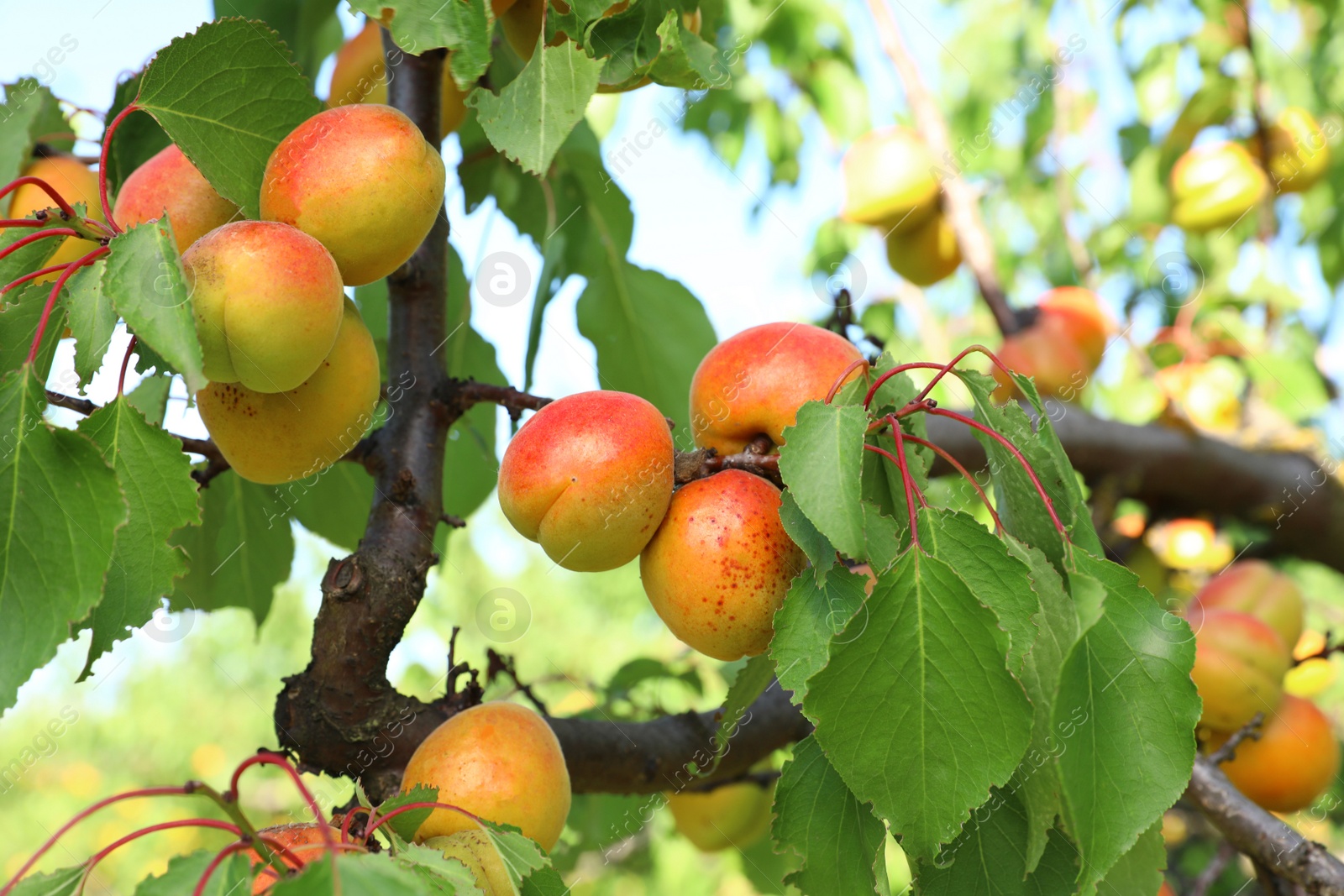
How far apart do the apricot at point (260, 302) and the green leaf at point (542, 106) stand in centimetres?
14

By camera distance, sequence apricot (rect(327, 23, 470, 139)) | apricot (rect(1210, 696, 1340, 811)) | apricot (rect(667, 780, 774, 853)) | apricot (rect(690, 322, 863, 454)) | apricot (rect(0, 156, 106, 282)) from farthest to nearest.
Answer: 1. apricot (rect(667, 780, 774, 853))
2. apricot (rect(1210, 696, 1340, 811))
3. apricot (rect(327, 23, 470, 139))
4. apricot (rect(0, 156, 106, 282))
5. apricot (rect(690, 322, 863, 454))

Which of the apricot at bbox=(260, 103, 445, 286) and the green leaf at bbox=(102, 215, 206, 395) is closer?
the green leaf at bbox=(102, 215, 206, 395)

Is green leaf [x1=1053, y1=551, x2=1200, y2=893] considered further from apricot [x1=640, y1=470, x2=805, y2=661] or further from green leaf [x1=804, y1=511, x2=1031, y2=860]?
apricot [x1=640, y1=470, x2=805, y2=661]

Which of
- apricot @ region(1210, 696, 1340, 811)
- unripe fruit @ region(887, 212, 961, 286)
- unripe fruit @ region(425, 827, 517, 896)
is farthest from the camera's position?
unripe fruit @ region(887, 212, 961, 286)

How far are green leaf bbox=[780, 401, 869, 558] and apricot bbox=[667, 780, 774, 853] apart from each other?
93cm

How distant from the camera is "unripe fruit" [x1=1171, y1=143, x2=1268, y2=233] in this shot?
225 centimetres

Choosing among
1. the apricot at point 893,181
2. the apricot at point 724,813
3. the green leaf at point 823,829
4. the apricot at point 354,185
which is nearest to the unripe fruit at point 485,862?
the green leaf at point 823,829

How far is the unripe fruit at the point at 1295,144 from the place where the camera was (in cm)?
229

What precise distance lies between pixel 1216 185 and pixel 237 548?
217 centimetres

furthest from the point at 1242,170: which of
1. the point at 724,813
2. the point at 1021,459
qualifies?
the point at 1021,459

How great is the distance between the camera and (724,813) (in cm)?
146

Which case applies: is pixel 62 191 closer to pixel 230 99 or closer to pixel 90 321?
pixel 230 99

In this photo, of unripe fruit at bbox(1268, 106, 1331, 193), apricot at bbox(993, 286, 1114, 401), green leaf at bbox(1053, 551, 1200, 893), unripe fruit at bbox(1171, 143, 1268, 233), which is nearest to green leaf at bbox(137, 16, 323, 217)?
green leaf at bbox(1053, 551, 1200, 893)

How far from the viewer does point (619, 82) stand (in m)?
0.72
